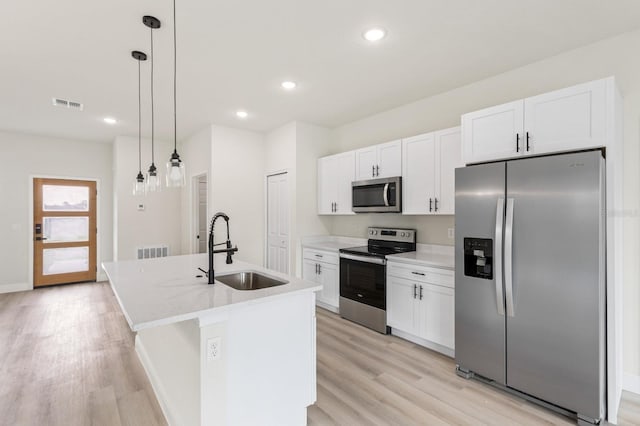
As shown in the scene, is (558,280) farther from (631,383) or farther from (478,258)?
(631,383)

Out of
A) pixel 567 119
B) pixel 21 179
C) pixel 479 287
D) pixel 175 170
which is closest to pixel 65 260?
pixel 21 179

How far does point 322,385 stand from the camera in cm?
251

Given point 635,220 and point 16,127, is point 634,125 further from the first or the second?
point 16,127

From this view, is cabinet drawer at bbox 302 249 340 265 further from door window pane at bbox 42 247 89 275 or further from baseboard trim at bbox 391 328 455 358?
door window pane at bbox 42 247 89 275

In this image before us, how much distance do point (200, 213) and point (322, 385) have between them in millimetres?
4448

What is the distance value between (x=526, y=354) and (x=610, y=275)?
777 millimetres

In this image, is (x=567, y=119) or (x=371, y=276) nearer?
(x=567, y=119)

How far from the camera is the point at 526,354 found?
2.26 m

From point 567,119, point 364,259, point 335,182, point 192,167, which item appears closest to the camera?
point 567,119

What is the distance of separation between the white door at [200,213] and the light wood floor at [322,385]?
229 centimetres

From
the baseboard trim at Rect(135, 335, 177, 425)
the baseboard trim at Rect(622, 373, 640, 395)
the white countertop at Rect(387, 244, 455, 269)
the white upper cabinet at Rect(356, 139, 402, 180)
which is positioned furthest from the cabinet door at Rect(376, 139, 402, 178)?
the baseboard trim at Rect(135, 335, 177, 425)

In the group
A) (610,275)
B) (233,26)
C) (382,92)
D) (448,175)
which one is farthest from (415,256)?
(233,26)

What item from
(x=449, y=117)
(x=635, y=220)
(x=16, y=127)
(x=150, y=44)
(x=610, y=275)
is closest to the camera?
(x=610, y=275)

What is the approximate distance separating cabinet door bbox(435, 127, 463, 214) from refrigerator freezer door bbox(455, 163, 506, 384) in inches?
24.7
